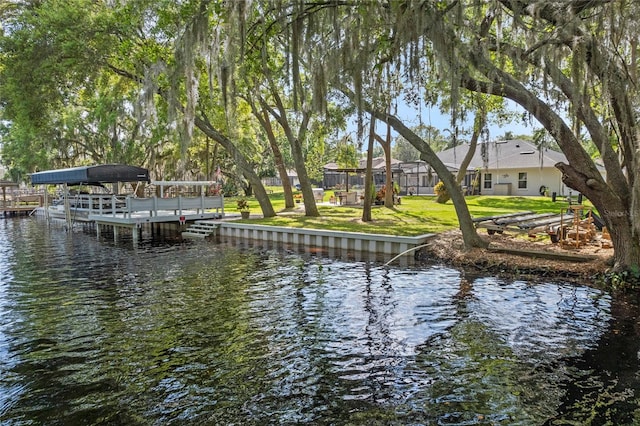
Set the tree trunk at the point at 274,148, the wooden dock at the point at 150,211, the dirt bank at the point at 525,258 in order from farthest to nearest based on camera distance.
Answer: the tree trunk at the point at 274,148 → the wooden dock at the point at 150,211 → the dirt bank at the point at 525,258

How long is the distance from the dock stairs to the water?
7.07 m

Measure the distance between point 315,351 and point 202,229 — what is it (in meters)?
12.7

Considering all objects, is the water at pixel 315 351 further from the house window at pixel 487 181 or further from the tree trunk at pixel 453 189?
the house window at pixel 487 181

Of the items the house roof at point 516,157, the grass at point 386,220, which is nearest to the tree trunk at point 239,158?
the grass at point 386,220

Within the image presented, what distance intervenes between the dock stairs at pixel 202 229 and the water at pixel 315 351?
23.2 feet

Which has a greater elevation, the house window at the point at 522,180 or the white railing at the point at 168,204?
the house window at the point at 522,180

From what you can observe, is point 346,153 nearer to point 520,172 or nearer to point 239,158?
point 239,158

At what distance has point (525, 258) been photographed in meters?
9.97

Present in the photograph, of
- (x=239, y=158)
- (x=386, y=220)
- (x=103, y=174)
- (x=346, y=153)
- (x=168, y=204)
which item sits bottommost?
(x=386, y=220)

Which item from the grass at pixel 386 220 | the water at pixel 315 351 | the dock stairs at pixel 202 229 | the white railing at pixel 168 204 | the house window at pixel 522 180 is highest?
the house window at pixel 522 180

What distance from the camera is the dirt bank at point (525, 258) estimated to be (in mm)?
8945

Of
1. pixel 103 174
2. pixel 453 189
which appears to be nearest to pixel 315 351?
pixel 453 189

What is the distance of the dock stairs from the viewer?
1681 cm

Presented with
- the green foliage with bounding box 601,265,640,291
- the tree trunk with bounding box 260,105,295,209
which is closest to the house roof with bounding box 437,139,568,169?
the tree trunk with bounding box 260,105,295,209
